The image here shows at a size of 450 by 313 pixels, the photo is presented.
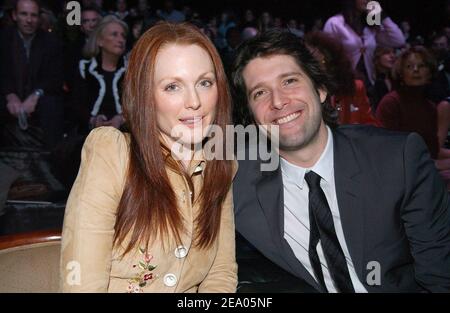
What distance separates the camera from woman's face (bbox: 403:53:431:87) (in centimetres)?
404

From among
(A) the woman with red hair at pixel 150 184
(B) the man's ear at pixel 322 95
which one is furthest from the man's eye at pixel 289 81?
A: (A) the woman with red hair at pixel 150 184

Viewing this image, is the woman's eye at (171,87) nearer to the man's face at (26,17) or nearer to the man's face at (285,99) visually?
the man's face at (285,99)

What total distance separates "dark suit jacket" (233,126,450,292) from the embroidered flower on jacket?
0.53 meters

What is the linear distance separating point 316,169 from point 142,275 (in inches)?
31.2

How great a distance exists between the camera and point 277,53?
1957 mm

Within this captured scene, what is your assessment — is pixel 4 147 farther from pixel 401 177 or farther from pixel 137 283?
pixel 401 177

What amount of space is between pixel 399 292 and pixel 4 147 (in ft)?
12.5

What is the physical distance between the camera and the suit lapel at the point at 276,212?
5.72ft

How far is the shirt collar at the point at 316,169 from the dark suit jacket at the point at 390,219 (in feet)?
0.13

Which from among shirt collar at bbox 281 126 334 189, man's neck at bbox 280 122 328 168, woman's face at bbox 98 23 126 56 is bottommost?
shirt collar at bbox 281 126 334 189

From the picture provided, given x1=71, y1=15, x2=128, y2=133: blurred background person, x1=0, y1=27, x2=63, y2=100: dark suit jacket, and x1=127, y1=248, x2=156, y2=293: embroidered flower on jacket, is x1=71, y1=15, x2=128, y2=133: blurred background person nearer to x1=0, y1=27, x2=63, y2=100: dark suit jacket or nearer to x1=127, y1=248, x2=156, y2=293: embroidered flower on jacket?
x1=0, y1=27, x2=63, y2=100: dark suit jacket

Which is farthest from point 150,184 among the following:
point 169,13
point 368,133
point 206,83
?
point 169,13

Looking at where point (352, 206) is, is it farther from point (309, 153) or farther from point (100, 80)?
point (100, 80)

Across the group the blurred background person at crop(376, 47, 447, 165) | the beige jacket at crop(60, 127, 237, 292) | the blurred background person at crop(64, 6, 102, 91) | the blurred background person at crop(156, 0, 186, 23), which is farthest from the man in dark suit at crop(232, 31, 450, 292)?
the blurred background person at crop(156, 0, 186, 23)
